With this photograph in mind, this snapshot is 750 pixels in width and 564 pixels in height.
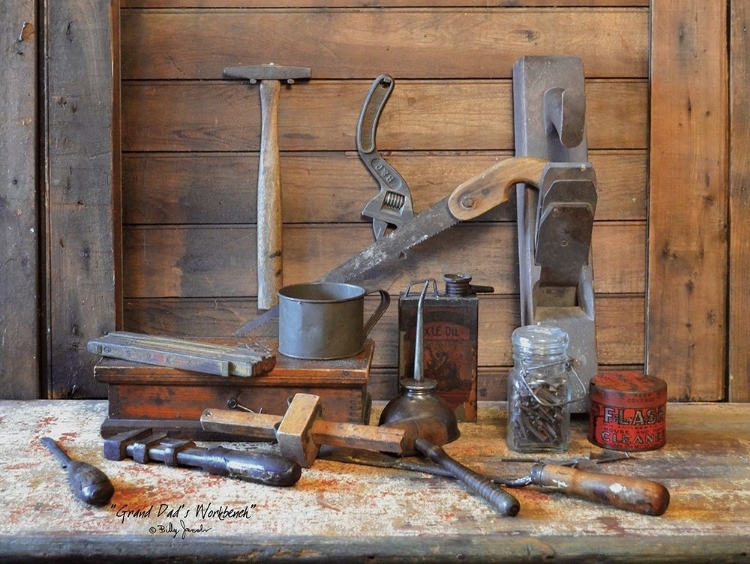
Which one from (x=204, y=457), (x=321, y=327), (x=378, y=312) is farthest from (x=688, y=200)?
(x=204, y=457)

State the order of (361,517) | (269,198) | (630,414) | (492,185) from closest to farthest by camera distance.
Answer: (361,517) → (630,414) → (492,185) → (269,198)

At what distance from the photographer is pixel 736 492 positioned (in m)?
1.05

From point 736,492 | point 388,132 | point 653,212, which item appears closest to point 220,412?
point 388,132

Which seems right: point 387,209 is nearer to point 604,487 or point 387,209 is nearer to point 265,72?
point 265,72

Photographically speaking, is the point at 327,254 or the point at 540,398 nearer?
the point at 540,398

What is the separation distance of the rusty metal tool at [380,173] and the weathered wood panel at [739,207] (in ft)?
2.01

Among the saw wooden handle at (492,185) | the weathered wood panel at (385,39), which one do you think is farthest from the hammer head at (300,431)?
the weathered wood panel at (385,39)

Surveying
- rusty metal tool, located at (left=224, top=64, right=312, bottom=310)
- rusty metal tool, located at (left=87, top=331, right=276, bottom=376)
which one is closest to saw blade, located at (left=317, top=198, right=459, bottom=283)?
rusty metal tool, located at (left=224, top=64, right=312, bottom=310)

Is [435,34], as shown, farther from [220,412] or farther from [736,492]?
[736,492]

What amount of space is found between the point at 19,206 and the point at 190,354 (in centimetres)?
51

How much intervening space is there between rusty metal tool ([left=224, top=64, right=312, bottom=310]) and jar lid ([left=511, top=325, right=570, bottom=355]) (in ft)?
1.56

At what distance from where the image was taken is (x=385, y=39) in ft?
4.76

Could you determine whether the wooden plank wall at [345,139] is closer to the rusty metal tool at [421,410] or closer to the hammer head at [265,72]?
the hammer head at [265,72]

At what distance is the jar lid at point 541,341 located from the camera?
1.21 m
